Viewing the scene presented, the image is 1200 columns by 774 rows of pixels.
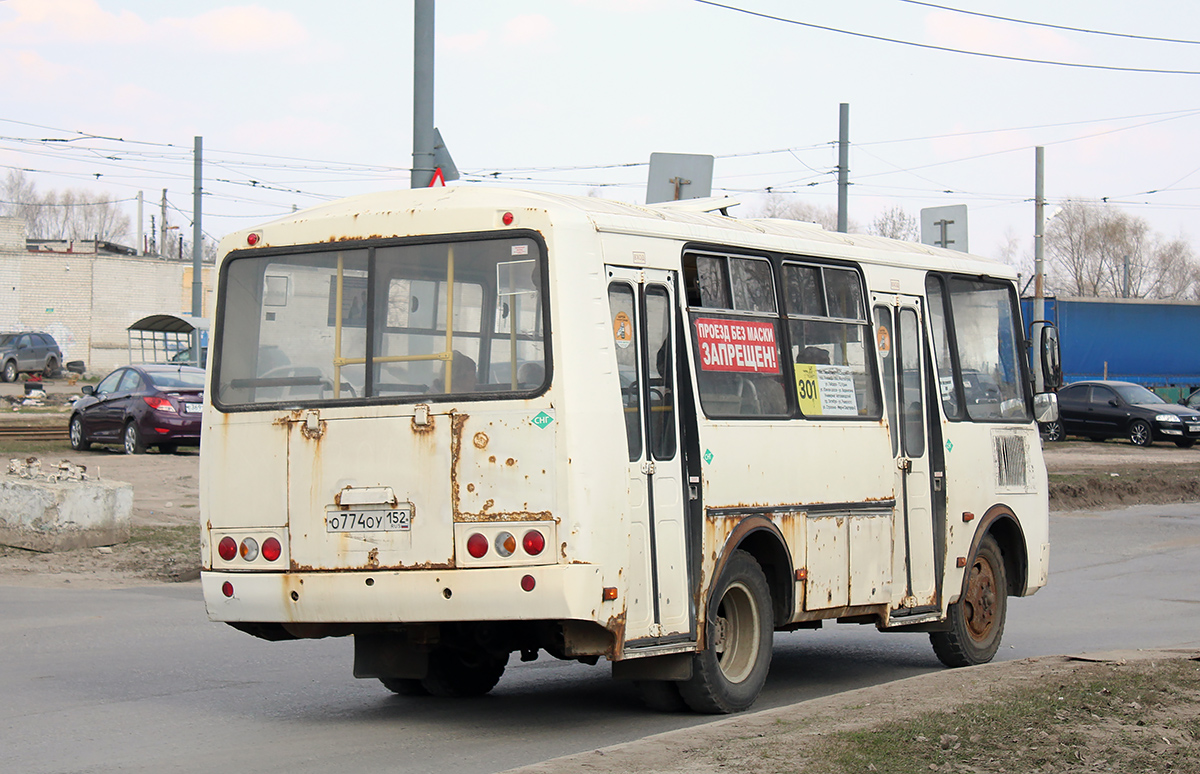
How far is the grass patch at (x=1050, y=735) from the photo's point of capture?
5.90 m

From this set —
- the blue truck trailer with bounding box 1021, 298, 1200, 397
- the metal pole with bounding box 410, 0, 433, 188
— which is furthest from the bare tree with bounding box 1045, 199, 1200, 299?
the metal pole with bounding box 410, 0, 433, 188

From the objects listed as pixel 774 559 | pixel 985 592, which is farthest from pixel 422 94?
pixel 774 559

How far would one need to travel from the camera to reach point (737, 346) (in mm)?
8344

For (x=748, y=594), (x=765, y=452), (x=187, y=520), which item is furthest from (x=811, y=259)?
(x=187, y=520)

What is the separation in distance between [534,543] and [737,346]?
205 centimetres

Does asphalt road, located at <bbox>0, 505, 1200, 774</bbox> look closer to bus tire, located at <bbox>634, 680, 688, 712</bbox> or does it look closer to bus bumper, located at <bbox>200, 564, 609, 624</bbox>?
bus tire, located at <bbox>634, 680, 688, 712</bbox>

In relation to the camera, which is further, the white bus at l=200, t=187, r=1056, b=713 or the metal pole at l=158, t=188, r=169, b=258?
the metal pole at l=158, t=188, r=169, b=258

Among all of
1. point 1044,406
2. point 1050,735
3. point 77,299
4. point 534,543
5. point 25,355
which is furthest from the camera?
point 77,299

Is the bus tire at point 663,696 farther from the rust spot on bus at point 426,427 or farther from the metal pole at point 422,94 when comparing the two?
the metal pole at point 422,94

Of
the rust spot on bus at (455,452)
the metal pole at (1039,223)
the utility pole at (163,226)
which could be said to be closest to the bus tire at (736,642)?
the rust spot on bus at (455,452)

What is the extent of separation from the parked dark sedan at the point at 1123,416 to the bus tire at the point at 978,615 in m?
26.5

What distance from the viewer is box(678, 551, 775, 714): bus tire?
7.84 metres

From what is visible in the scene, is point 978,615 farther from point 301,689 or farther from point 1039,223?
point 1039,223

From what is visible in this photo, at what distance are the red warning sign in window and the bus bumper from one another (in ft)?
5.60
